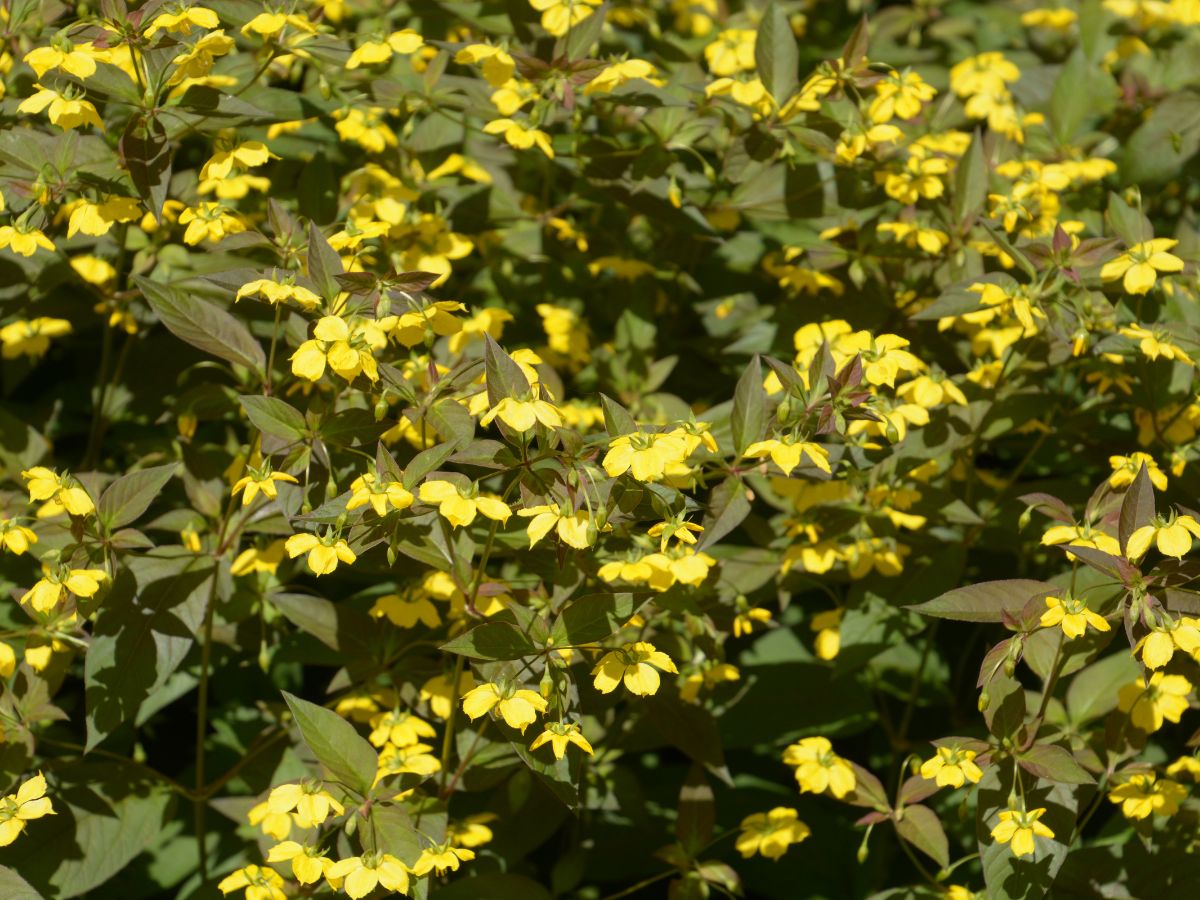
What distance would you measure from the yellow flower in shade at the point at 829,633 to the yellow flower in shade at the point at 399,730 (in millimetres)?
791

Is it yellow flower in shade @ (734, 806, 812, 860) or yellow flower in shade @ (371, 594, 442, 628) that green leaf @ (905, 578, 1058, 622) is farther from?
yellow flower in shade @ (371, 594, 442, 628)

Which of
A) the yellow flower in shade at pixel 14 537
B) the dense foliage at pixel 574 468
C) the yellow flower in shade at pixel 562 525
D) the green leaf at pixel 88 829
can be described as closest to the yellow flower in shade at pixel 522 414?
the dense foliage at pixel 574 468

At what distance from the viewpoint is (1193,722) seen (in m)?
2.85

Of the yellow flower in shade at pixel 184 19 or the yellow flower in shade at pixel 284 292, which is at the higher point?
the yellow flower in shade at pixel 184 19

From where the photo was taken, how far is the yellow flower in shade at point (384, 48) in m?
2.39

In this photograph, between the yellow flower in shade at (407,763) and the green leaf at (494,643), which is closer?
the green leaf at (494,643)

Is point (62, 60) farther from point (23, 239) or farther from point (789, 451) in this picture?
point (789, 451)

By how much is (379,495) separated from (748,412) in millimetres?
652

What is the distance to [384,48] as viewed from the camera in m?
2.41

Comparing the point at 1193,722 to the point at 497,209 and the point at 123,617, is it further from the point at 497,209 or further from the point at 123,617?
the point at 123,617

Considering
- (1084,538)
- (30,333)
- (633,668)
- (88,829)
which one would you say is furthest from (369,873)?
(30,333)

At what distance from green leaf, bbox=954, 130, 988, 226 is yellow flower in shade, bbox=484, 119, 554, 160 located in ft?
2.87

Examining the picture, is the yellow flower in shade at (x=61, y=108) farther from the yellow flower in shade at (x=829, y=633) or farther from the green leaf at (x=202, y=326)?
the yellow flower in shade at (x=829, y=633)

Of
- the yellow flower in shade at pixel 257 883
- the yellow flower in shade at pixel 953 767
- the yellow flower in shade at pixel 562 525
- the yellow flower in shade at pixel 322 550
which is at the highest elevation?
the yellow flower in shade at pixel 562 525
